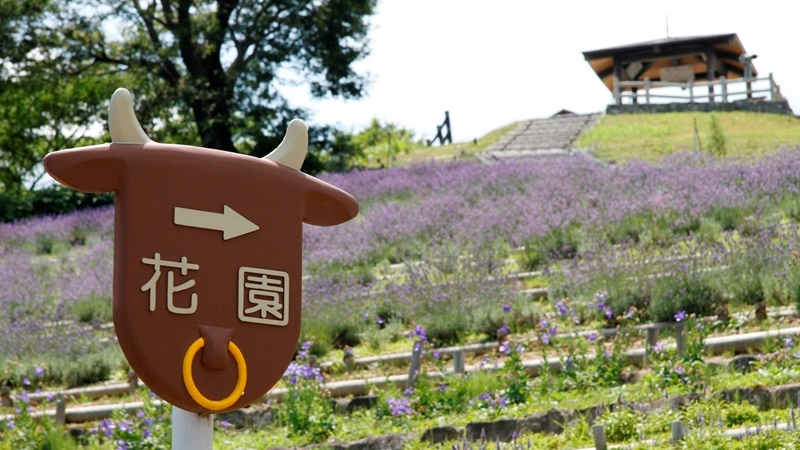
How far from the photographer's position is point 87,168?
13.9 ft

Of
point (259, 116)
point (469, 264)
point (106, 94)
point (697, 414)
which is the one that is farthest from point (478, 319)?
point (106, 94)

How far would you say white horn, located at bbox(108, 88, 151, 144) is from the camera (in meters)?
4.32

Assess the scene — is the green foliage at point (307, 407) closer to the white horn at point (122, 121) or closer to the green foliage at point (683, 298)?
the green foliage at point (683, 298)

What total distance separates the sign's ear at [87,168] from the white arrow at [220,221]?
28 centimetres

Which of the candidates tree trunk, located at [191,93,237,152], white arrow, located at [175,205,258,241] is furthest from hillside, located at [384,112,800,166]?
white arrow, located at [175,205,258,241]

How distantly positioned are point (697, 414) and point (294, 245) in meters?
2.76

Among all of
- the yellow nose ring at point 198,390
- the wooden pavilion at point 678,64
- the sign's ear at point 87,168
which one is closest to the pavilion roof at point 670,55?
the wooden pavilion at point 678,64

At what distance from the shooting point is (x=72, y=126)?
33.0 meters

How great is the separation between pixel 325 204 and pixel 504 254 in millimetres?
6893

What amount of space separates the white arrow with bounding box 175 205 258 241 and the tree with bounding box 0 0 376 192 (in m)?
17.3

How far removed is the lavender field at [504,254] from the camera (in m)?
9.29

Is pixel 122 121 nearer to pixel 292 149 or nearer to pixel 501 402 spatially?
pixel 292 149

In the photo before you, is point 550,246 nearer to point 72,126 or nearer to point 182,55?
point 182,55

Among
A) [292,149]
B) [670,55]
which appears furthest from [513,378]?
[670,55]
